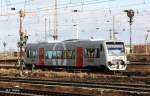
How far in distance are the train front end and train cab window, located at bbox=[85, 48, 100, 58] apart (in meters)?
0.95

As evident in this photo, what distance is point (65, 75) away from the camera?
37906 mm

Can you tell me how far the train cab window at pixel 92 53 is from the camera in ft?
133

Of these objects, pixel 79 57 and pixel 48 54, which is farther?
pixel 48 54

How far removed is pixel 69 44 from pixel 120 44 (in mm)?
5062

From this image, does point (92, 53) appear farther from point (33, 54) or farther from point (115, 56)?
point (33, 54)

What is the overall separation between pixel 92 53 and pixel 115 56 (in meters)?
2.05

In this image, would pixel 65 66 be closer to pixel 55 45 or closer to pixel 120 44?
pixel 55 45

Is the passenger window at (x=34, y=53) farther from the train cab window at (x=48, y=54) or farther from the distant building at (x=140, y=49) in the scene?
the distant building at (x=140, y=49)

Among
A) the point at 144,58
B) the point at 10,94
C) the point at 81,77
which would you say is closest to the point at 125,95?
the point at 10,94

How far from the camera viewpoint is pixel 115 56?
134 feet

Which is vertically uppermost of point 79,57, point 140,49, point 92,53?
point 92,53

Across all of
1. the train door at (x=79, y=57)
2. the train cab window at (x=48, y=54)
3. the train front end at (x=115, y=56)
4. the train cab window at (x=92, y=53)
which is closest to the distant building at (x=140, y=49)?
the train cab window at (x=48, y=54)

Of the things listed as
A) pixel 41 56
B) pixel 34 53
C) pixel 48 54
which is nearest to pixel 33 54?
pixel 34 53

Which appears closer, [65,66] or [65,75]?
[65,75]
